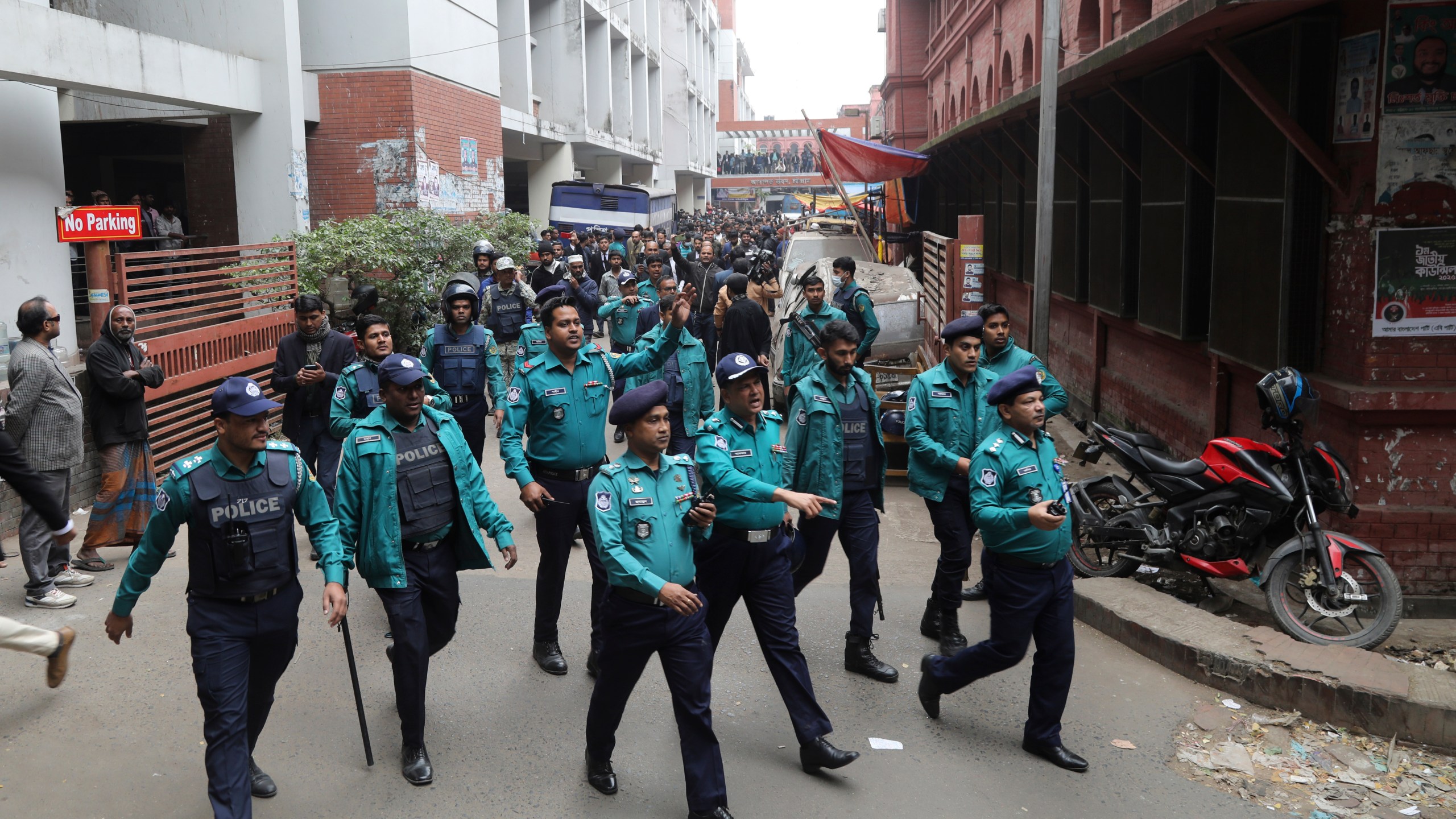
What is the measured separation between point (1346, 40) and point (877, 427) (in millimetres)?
3696

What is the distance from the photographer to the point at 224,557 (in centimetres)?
414

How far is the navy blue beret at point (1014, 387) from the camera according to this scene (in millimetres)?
Answer: 4984

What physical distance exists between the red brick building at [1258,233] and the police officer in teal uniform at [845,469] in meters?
2.82

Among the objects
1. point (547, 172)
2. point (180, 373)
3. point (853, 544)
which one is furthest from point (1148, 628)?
point (547, 172)

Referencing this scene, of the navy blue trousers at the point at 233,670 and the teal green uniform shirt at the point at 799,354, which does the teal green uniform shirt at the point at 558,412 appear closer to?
the navy blue trousers at the point at 233,670

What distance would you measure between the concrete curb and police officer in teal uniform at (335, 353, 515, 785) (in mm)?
3658

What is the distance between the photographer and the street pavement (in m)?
4.67

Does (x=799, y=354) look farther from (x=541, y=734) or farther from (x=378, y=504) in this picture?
(x=378, y=504)

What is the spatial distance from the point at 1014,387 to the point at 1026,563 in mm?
779

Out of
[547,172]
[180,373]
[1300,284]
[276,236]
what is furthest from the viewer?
[547,172]

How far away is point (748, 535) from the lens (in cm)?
484

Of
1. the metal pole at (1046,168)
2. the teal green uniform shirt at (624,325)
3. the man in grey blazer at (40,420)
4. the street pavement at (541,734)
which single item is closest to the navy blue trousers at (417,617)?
Result: the street pavement at (541,734)

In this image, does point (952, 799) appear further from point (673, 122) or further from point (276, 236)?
point (673, 122)

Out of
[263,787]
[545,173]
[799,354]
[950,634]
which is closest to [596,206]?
[545,173]
